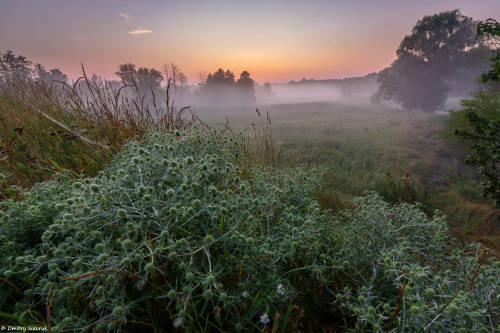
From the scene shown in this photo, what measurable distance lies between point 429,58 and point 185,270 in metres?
49.8

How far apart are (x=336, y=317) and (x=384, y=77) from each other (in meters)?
51.0

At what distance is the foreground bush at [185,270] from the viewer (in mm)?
1142

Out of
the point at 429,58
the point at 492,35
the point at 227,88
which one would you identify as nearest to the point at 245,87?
the point at 227,88

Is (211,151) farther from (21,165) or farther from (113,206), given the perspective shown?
(21,165)

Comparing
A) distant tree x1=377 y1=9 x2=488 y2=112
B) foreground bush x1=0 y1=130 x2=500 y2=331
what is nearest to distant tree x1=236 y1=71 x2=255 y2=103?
distant tree x1=377 y1=9 x2=488 y2=112

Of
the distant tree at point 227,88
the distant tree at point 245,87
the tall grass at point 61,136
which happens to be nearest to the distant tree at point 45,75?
the tall grass at point 61,136

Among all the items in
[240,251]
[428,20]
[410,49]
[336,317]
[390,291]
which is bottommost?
[336,317]

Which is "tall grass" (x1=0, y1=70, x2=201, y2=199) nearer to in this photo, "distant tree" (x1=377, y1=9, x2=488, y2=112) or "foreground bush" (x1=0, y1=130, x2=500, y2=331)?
"foreground bush" (x1=0, y1=130, x2=500, y2=331)

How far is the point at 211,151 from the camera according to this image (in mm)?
2688

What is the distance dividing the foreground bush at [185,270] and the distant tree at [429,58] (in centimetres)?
4685

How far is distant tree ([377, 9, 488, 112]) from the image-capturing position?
109ft

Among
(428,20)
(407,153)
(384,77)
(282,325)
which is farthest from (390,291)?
(384,77)

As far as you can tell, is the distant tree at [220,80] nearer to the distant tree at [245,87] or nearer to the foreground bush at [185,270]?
the distant tree at [245,87]

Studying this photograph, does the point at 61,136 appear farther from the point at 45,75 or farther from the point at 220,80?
the point at 220,80
